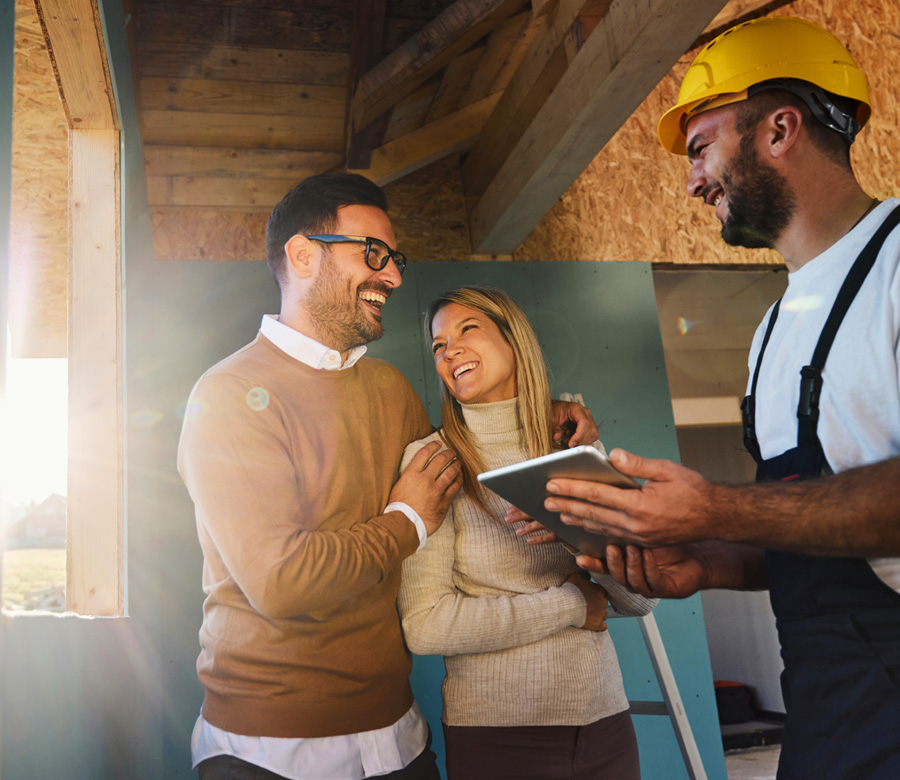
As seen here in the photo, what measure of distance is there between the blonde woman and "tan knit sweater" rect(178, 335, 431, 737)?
0.11 meters

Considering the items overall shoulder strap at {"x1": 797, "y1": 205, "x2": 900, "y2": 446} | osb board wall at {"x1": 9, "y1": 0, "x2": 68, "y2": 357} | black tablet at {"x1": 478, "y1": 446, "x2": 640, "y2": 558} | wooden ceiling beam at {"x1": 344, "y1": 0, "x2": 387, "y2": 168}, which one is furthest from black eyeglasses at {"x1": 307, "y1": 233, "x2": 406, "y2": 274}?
wooden ceiling beam at {"x1": 344, "y1": 0, "x2": 387, "y2": 168}

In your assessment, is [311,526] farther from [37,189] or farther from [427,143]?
[37,189]

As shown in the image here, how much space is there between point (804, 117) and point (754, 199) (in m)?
0.19

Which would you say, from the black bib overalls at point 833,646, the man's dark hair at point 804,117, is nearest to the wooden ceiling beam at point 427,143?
the man's dark hair at point 804,117

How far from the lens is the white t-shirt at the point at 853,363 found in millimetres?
1196

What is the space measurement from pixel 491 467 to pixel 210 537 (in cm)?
71

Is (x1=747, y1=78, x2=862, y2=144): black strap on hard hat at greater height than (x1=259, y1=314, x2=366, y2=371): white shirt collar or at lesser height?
greater

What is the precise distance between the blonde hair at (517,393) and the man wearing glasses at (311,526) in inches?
3.8

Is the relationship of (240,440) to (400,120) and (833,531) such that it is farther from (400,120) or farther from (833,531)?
(400,120)

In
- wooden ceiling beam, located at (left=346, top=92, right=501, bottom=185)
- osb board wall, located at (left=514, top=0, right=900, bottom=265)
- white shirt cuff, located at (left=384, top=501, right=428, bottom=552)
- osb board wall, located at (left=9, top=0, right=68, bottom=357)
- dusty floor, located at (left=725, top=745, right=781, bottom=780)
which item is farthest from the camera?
dusty floor, located at (left=725, top=745, right=781, bottom=780)

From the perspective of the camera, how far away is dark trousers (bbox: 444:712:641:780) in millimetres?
1637

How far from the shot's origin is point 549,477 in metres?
1.23

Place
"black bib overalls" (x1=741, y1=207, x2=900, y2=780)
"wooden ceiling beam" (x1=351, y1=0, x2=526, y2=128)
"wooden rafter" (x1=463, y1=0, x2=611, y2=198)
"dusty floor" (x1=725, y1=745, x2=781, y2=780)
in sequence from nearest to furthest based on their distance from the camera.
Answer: "black bib overalls" (x1=741, y1=207, x2=900, y2=780), "wooden rafter" (x1=463, y1=0, x2=611, y2=198), "wooden ceiling beam" (x1=351, y1=0, x2=526, y2=128), "dusty floor" (x1=725, y1=745, x2=781, y2=780)

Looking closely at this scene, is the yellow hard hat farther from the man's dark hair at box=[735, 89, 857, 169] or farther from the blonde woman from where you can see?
the blonde woman
